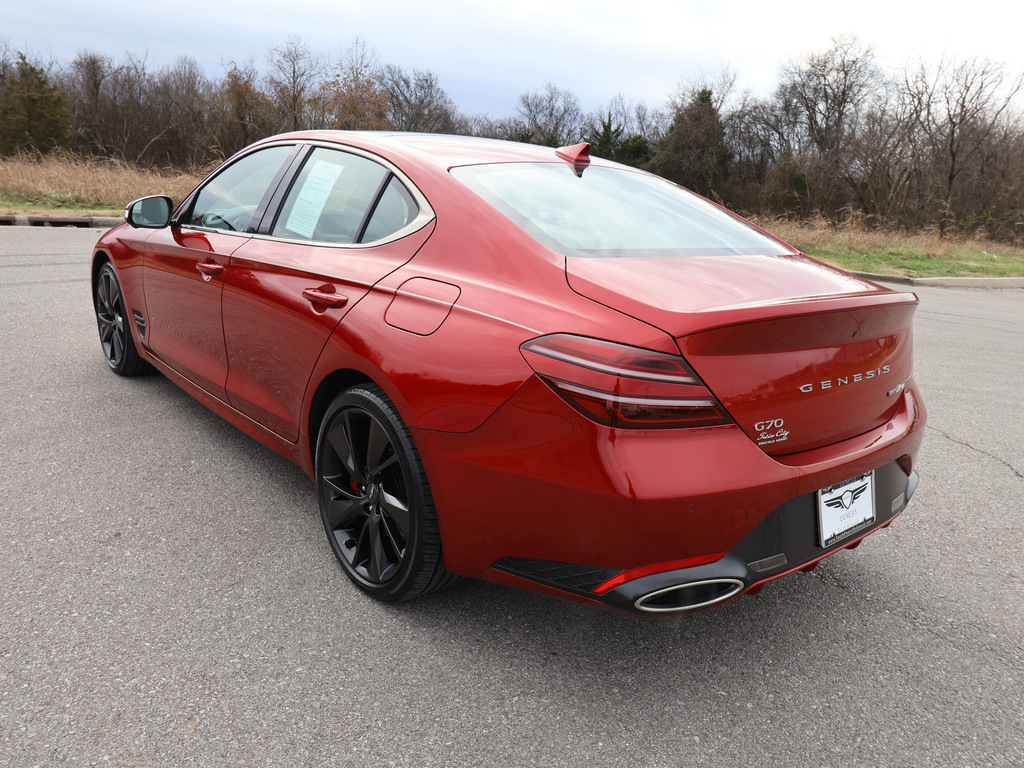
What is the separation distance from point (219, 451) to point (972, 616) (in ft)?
10.8

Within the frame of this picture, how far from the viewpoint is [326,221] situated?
2762 millimetres

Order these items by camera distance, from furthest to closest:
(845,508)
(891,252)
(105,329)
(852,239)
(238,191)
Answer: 1. (852,239)
2. (891,252)
3. (105,329)
4. (238,191)
5. (845,508)

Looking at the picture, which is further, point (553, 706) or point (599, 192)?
point (599, 192)

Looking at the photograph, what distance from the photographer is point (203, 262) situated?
3.33m

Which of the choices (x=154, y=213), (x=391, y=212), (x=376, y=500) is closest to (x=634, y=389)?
(x=376, y=500)

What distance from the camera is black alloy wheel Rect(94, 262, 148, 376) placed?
14.9 feet

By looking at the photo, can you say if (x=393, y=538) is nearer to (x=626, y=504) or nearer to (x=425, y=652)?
(x=425, y=652)

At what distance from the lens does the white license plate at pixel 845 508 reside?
2.01m

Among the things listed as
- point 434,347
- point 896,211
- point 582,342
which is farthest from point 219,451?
point 896,211

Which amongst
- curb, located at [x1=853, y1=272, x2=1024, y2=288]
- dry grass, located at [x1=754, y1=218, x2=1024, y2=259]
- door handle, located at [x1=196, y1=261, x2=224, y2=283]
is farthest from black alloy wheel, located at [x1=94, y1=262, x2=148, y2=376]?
dry grass, located at [x1=754, y1=218, x2=1024, y2=259]

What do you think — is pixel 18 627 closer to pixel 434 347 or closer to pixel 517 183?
pixel 434 347

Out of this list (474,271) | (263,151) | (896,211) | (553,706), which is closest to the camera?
(553,706)

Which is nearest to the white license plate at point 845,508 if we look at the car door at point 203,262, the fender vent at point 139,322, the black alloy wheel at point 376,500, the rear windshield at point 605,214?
the rear windshield at point 605,214

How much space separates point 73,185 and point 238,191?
1717 cm
